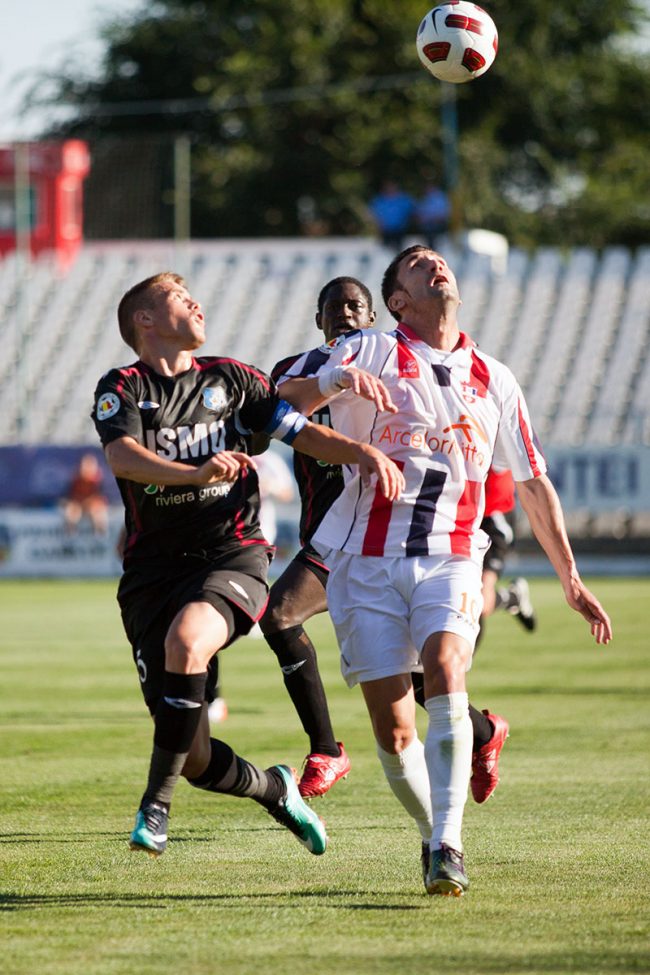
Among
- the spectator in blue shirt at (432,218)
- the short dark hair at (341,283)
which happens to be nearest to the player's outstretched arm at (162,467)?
the short dark hair at (341,283)

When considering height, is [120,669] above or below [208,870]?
below

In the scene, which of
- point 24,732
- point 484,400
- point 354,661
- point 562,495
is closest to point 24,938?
point 354,661

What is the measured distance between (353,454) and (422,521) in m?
0.33

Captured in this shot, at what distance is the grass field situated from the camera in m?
4.52

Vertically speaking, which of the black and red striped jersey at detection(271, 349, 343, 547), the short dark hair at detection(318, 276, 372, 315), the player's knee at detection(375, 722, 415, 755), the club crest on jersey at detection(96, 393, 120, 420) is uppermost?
the short dark hair at detection(318, 276, 372, 315)

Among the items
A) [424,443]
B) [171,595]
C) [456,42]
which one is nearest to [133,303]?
[171,595]

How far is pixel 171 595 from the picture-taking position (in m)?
5.83

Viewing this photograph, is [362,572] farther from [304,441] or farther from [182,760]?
[182,760]

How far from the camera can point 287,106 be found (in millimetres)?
44531

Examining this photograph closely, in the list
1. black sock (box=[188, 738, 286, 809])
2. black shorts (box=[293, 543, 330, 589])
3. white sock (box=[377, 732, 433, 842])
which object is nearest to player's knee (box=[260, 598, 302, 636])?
black shorts (box=[293, 543, 330, 589])

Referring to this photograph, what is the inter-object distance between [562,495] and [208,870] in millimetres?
20131

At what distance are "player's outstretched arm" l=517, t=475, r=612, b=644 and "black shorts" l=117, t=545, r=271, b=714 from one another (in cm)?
99

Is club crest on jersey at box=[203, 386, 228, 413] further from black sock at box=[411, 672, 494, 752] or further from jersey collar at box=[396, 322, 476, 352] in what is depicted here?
black sock at box=[411, 672, 494, 752]

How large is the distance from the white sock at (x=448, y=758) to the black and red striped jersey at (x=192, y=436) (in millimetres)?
1085
